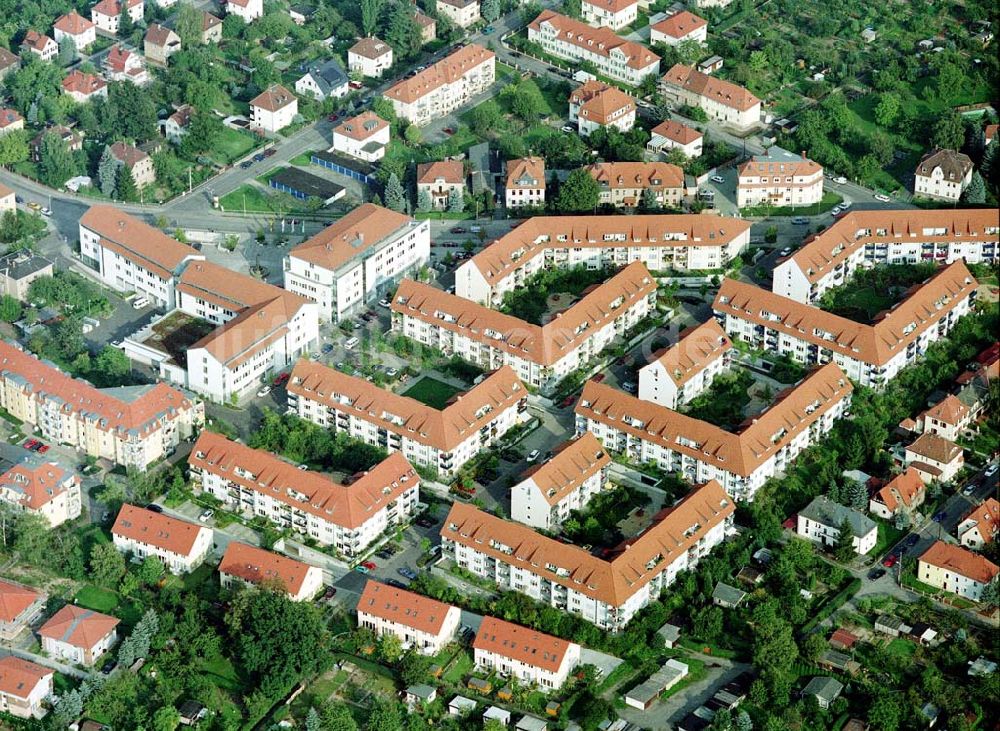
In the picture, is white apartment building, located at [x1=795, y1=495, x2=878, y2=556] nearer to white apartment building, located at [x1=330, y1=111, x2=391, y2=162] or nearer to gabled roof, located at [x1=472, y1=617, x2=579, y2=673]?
gabled roof, located at [x1=472, y1=617, x2=579, y2=673]

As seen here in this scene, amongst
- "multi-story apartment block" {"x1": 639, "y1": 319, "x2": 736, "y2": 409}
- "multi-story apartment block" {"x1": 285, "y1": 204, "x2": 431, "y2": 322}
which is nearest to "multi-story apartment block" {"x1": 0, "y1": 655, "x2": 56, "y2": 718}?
"multi-story apartment block" {"x1": 285, "y1": 204, "x2": 431, "y2": 322}

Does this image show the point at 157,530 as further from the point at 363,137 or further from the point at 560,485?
the point at 363,137

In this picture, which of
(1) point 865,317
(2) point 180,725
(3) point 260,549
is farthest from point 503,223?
(2) point 180,725

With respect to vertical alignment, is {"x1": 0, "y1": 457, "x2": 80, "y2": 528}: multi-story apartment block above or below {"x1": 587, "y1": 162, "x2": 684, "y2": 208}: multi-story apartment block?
below

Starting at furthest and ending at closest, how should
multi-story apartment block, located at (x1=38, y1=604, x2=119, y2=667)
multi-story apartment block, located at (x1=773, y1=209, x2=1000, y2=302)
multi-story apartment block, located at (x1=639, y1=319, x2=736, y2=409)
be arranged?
multi-story apartment block, located at (x1=773, y1=209, x2=1000, y2=302)
multi-story apartment block, located at (x1=639, y1=319, x2=736, y2=409)
multi-story apartment block, located at (x1=38, y1=604, x2=119, y2=667)

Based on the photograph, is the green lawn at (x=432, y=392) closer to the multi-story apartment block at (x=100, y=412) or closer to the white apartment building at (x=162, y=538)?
the multi-story apartment block at (x=100, y=412)

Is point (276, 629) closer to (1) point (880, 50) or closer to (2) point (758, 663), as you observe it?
(2) point (758, 663)

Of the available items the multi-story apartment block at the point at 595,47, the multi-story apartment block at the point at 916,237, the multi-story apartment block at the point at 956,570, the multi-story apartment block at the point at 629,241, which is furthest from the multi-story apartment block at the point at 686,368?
the multi-story apartment block at the point at 595,47
